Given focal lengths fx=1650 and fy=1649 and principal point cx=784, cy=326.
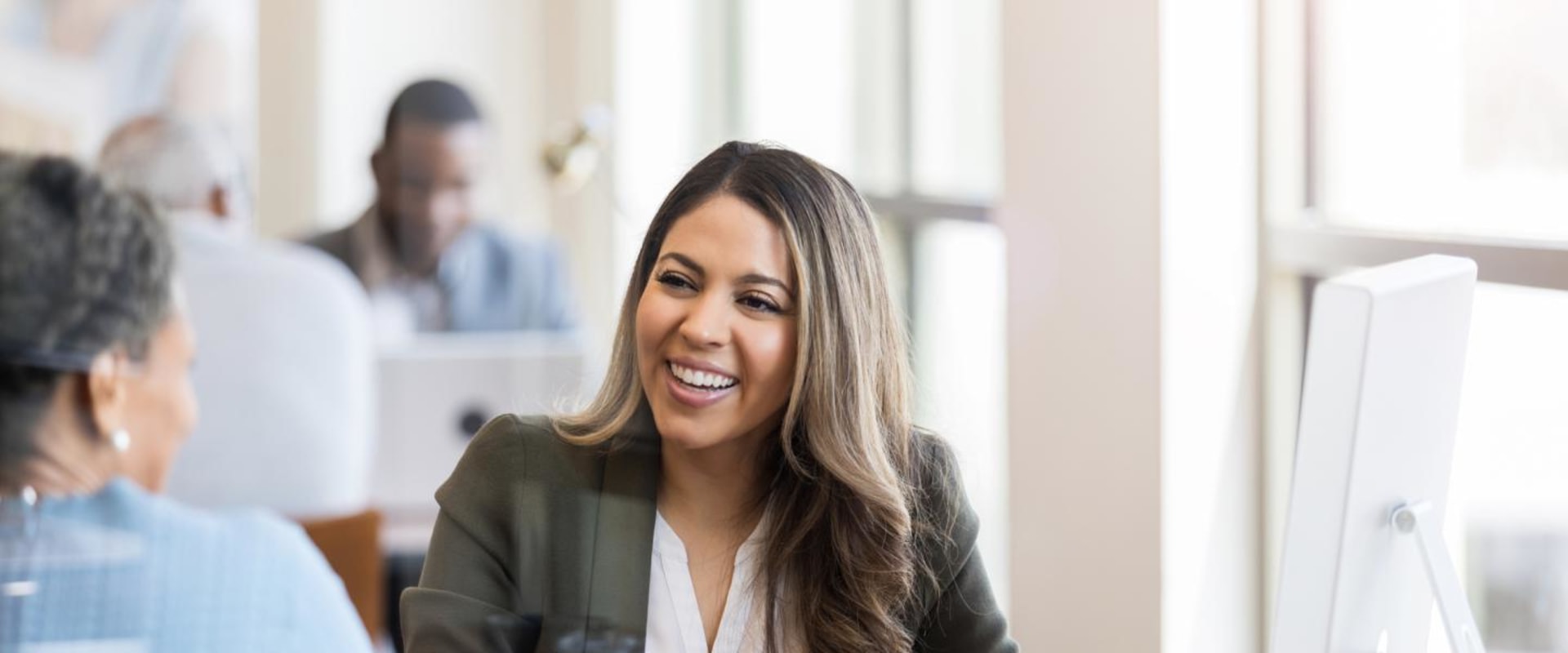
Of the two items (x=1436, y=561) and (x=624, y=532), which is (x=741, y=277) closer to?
(x=624, y=532)

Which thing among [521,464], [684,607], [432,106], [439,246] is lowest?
[684,607]

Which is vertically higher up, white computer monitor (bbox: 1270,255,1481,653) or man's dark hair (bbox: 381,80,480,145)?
man's dark hair (bbox: 381,80,480,145)

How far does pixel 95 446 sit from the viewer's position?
991 millimetres

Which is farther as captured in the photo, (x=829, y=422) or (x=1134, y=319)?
(x=1134, y=319)

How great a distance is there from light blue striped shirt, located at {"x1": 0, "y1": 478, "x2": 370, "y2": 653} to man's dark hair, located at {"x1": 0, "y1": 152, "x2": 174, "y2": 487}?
47 millimetres

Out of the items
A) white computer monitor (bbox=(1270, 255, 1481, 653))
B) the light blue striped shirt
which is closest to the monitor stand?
white computer monitor (bbox=(1270, 255, 1481, 653))

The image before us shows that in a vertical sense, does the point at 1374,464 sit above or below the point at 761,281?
below

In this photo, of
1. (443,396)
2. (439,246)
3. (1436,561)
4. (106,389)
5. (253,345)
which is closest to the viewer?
(106,389)

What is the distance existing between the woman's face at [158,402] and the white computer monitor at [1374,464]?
70cm

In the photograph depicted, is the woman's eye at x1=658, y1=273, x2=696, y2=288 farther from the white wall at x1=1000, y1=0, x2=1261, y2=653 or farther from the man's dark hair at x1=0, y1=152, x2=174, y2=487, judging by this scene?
the white wall at x1=1000, y1=0, x2=1261, y2=653

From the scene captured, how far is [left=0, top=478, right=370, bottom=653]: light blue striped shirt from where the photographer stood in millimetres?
990

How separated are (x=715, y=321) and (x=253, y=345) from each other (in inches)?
20.3

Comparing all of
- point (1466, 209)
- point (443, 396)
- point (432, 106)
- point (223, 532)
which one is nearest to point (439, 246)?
point (432, 106)

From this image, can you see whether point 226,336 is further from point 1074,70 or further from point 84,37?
point 1074,70
